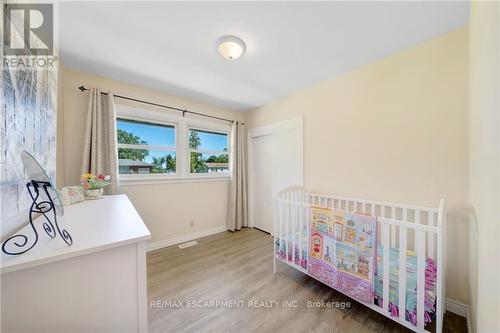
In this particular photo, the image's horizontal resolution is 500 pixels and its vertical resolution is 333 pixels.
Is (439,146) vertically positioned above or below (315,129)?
below

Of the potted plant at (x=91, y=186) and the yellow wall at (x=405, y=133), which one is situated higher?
the yellow wall at (x=405, y=133)

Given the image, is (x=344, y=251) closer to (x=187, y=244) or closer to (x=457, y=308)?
(x=457, y=308)

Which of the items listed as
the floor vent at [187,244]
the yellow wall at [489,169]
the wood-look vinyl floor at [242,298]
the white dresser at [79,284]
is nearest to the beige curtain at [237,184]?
the floor vent at [187,244]

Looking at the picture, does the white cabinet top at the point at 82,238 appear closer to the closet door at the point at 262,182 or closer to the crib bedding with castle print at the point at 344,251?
the crib bedding with castle print at the point at 344,251

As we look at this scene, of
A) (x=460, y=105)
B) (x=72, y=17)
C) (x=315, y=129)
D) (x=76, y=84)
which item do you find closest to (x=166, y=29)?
(x=72, y=17)

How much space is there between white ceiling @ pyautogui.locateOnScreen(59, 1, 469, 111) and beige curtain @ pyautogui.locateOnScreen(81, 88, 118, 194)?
35 centimetres

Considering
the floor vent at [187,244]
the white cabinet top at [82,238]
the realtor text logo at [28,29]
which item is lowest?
the floor vent at [187,244]

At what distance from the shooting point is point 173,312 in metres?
1.52

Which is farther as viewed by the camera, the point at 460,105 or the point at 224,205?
the point at 224,205

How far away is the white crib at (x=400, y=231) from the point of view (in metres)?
1.18

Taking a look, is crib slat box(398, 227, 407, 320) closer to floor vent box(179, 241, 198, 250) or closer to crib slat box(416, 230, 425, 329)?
crib slat box(416, 230, 425, 329)

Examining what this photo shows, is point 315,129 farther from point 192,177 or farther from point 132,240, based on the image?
point 132,240

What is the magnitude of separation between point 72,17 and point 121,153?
4.93ft

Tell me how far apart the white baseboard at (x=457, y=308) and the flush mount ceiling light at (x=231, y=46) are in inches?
108
